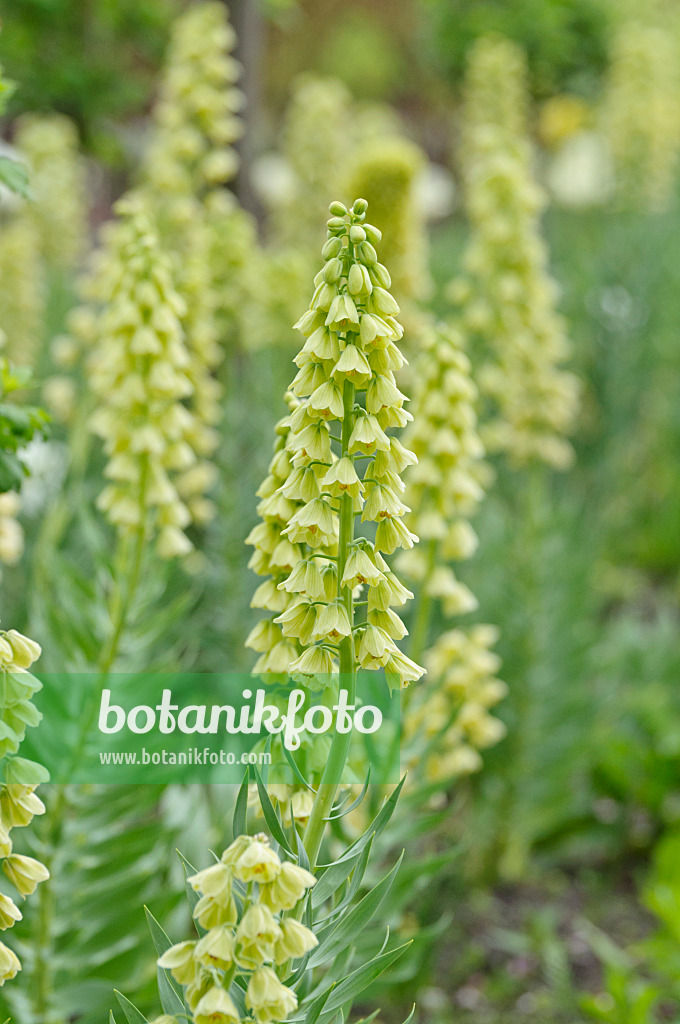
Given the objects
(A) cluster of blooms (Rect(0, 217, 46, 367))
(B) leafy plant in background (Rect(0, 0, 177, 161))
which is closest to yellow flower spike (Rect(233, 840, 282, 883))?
(A) cluster of blooms (Rect(0, 217, 46, 367))

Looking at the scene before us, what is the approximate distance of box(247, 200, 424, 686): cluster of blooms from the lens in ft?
2.73

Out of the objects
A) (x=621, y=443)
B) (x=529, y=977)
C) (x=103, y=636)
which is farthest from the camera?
(x=621, y=443)

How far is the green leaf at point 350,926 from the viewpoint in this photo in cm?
87

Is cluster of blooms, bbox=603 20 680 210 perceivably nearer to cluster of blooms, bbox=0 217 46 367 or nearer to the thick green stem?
cluster of blooms, bbox=0 217 46 367

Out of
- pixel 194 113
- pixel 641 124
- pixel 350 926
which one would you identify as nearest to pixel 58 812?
pixel 350 926

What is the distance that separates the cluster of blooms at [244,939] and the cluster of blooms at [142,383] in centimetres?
72

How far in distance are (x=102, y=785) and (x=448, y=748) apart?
0.70 metres

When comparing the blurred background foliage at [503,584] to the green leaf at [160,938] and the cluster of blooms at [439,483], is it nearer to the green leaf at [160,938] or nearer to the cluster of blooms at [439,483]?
the cluster of blooms at [439,483]

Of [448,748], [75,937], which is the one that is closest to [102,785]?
[75,937]

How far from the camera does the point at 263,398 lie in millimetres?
2818

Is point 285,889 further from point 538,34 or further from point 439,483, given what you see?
point 538,34

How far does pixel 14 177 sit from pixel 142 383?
1.32 feet

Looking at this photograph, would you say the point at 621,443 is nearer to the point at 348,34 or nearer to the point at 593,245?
the point at 593,245

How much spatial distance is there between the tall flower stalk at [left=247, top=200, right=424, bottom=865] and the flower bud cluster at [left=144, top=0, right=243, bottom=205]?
148cm
